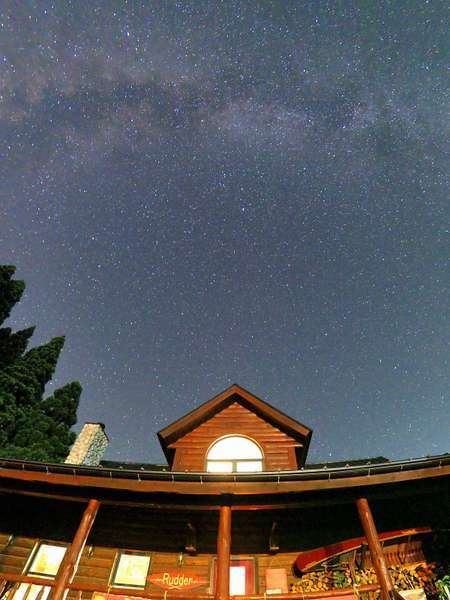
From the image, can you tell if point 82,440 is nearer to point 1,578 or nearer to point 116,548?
point 116,548

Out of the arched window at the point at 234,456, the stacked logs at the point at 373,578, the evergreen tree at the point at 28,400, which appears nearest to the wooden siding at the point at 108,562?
the stacked logs at the point at 373,578

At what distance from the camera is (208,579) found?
9.20 m

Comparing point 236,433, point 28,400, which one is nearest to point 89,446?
point 236,433

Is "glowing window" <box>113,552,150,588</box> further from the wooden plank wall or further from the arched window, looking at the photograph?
the arched window

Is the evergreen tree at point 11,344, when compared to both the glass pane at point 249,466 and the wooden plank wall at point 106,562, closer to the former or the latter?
the wooden plank wall at point 106,562

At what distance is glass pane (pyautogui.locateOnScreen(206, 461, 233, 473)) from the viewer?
1177 centimetres

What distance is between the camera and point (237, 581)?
930 centimetres

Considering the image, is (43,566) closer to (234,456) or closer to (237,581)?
(237,581)

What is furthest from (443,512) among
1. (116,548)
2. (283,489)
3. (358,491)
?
(116,548)

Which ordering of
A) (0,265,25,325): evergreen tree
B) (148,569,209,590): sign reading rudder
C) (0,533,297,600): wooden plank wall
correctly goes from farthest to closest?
(0,265,25,325): evergreen tree < (0,533,297,600): wooden plank wall < (148,569,209,590): sign reading rudder

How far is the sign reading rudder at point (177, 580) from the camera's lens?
29.0 ft

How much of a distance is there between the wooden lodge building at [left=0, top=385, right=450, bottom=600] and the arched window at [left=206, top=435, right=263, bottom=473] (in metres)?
0.03

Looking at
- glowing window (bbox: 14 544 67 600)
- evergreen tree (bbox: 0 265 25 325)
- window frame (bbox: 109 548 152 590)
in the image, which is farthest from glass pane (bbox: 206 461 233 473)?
evergreen tree (bbox: 0 265 25 325)

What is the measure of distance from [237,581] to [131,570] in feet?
8.84
